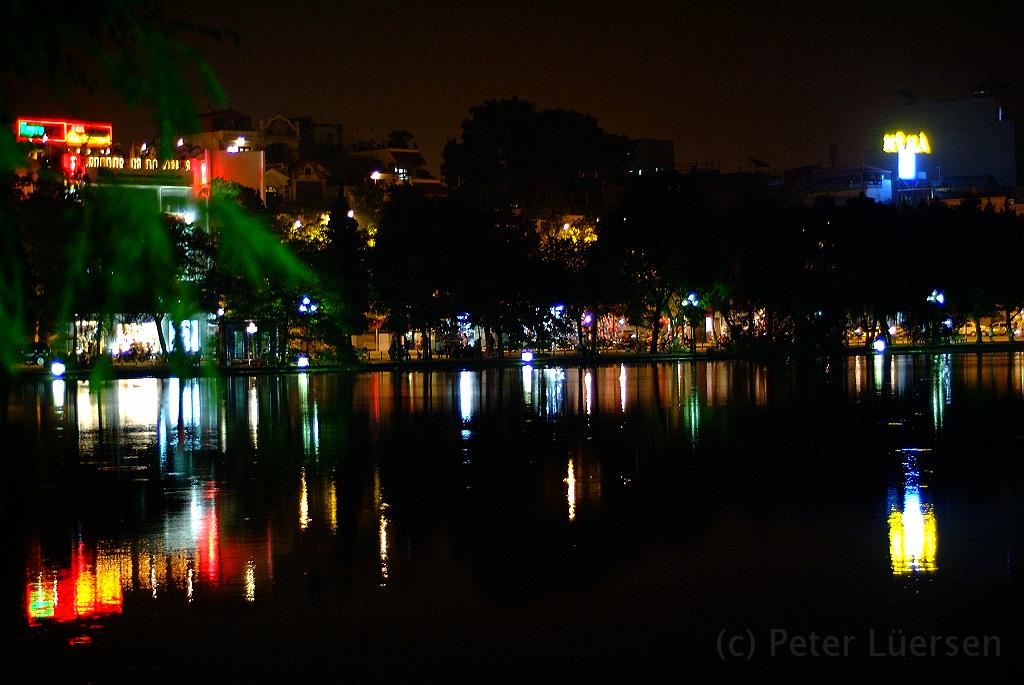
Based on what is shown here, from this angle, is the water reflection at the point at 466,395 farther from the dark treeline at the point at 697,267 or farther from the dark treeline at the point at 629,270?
the dark treeline at the point at 697,267

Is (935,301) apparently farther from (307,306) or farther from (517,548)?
(517,548)

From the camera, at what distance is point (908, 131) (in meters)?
154

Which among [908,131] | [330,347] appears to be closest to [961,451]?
[330,347]

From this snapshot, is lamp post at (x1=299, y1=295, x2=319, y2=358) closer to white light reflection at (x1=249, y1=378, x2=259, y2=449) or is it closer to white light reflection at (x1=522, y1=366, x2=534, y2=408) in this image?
white light reflection at (x1=522, y1=366, x2=534, y2=408)

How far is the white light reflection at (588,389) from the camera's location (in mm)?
40453

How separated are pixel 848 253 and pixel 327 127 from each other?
269 feet

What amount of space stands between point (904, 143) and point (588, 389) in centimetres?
10989

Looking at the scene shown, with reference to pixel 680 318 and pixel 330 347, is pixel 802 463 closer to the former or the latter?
pixel 330 347

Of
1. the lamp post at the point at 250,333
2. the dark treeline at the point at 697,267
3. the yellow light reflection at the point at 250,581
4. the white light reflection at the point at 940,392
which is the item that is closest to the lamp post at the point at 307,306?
the lamp post at the point at 250,333

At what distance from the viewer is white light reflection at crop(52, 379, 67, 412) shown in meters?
43.1

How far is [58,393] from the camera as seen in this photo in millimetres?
50969

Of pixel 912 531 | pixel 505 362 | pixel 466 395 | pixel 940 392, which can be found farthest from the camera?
pixel 505 362
